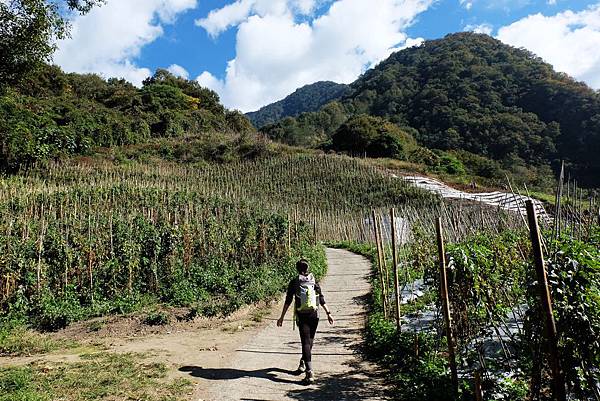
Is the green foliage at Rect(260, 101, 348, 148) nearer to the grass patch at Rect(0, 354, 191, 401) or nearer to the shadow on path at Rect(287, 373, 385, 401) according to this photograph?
the grass patch at Rect(0, 354, 191, 401)

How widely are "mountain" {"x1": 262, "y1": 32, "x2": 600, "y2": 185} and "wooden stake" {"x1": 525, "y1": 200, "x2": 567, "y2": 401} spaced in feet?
135

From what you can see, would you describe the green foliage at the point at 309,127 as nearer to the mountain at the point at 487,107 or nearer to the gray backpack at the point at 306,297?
the mountain at the point at 487,107

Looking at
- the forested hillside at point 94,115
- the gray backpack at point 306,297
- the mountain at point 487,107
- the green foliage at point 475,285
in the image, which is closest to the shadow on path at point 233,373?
the gray backpack at point 306,297

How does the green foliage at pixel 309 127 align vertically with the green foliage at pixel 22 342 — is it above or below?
above

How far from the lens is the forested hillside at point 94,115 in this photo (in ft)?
79.9

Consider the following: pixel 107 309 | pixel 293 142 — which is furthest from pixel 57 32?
pixel 293 142

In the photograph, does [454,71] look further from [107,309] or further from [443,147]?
[107,309]

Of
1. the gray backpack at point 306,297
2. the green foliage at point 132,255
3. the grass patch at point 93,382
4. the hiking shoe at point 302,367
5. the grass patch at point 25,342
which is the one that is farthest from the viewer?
the green foliage at point 132,255

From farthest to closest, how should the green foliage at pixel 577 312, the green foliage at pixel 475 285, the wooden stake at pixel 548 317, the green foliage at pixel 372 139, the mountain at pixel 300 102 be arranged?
the mountain at pixel 300 102 < the green foliage at pixel 372 139 < the green foliage at pixel 475 285 < the green foliage at pixel 577 312 < the wooden stake at pixel 548 317

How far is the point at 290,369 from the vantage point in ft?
18.9

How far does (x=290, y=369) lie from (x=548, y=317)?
382 centimetres

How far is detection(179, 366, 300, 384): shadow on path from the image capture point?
17.8 ft

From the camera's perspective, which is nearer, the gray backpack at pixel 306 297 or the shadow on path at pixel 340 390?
the shadow on path at pixel 340 390

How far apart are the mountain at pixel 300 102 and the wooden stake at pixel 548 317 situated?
103 m
